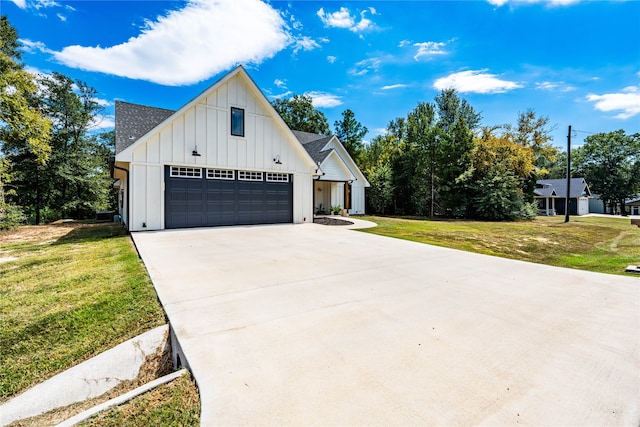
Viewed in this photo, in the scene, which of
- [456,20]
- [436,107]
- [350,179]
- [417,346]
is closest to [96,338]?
[417,346]

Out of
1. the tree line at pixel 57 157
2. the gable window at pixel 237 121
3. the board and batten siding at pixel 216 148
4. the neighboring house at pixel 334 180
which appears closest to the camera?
the board and batten siding at pixel 216 148

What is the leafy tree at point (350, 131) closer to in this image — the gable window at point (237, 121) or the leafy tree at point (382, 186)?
the leafy tree at point (382, 186)

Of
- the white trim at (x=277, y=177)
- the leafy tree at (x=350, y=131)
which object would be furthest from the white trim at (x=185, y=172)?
the leafy tree at (x=350, y=131)

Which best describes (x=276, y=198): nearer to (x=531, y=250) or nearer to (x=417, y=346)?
(x=531, y=250)

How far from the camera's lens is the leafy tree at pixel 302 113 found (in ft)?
108

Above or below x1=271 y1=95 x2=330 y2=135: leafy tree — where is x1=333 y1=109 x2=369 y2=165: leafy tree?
below

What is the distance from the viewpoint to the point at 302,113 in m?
33.3

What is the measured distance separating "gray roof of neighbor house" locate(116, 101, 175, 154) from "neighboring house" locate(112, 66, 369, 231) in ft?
0.12

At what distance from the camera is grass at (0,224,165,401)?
10.1ft

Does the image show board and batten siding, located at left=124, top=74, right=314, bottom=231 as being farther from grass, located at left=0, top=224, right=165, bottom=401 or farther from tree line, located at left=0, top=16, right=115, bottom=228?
tree line, located at left=0, top=16, right=115, bottom=228

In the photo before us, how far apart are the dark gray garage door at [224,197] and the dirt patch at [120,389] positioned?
9335mm

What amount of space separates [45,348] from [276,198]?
10.9m

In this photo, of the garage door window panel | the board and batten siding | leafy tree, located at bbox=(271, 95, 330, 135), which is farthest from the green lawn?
leafy tree, located at bbox=(271, 95, 330, 135)

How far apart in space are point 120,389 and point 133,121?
43.3 ft
